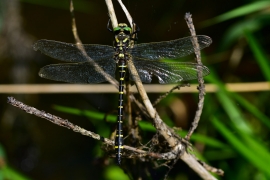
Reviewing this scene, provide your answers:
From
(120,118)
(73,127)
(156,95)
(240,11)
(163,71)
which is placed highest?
(240,11)

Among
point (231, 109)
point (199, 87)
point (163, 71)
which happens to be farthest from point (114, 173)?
point (199, 87)

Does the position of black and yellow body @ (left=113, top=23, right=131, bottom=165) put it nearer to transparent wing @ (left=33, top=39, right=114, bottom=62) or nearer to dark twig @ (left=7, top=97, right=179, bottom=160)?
transparent wing @ (left=33, top=39, right=114, bottom=62)

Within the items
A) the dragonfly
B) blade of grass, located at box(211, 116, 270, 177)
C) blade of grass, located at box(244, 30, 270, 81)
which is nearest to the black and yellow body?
the dragonfly

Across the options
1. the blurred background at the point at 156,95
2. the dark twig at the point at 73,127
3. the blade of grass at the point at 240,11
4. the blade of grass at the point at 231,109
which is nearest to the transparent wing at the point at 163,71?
the blurred background at the point at 156,95

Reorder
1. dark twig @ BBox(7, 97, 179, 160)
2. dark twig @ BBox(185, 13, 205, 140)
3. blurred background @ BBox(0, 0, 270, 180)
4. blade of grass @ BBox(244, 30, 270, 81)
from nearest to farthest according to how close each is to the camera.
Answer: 1. dark twig @ BBox(7, 97, 179, 160)
2. dark twig @ BBox(185, 13, 205, 140)
3. blade of grass @ BBox(244, 30, 270, 81)
4. blurred background @ BBox(0, 0, 270, 180)

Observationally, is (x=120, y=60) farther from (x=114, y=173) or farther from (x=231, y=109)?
(x=114, y=173)
